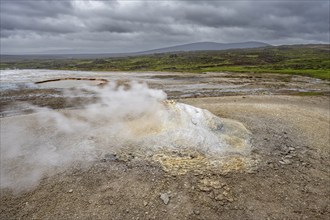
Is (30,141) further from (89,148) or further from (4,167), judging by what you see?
(89,148)

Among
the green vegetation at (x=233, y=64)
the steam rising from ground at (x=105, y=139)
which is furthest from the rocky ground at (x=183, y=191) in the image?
the green vegetation at (x=233, y=64)

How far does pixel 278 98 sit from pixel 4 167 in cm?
2133

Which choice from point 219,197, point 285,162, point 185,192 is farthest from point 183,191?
point 285,162

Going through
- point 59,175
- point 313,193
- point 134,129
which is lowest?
point 313,193

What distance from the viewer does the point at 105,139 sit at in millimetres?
11703

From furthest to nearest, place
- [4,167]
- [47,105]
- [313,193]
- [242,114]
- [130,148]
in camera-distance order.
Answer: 1. [47,105]
2. [242,114]
3. [130,148]
4. [4,167]
5. [313,193]

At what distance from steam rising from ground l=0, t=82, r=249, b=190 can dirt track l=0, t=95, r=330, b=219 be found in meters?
0.77

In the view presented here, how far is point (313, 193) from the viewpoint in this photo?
878 centimetres

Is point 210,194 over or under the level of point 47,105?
under

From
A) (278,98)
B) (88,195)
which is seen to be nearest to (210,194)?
(88,195)

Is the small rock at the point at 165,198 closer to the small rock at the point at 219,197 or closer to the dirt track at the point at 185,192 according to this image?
the dirt track at the point at 185,192

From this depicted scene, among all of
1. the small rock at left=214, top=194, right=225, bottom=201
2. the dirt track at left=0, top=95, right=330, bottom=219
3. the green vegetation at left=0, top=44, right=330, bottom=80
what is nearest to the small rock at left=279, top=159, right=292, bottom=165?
the dirt track at left=0, top=95, right=330, bottom=219

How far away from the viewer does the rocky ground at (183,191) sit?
7.70 metres

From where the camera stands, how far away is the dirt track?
769cm
